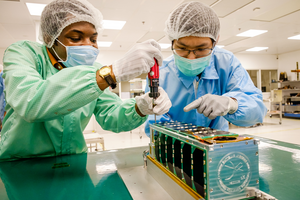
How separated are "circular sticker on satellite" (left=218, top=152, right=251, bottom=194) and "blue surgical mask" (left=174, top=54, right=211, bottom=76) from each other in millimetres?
824

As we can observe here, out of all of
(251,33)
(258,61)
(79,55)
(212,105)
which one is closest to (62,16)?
(79,55)

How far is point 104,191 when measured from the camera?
2.94 feet

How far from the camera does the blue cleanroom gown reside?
1.36m

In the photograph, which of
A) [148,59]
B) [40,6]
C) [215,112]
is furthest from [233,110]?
[40,6]

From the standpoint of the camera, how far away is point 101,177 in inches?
40.9

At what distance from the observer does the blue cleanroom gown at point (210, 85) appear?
1.36 m

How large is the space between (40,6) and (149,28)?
2806 millimetres

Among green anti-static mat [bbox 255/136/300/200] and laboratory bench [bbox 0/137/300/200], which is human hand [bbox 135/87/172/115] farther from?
green anti-static mat [bbox 255/136/300/200]

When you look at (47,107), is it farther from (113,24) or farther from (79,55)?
(113,24)

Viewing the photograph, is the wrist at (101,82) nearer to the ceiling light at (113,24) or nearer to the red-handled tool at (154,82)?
the red-handled tool at (154,82)

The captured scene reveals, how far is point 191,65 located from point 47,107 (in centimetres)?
94

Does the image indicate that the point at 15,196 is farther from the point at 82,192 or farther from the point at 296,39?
the point at 296,39

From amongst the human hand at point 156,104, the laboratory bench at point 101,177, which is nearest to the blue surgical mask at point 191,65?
the human hand at point 156,104

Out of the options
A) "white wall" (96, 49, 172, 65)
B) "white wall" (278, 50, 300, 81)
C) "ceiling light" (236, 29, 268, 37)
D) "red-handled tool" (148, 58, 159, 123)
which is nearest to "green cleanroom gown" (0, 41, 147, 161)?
"red-handled tool" (148, 58, 159, 123)
